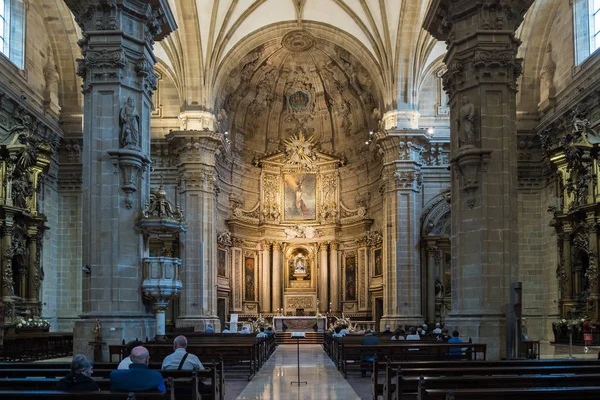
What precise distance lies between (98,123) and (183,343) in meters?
8.22

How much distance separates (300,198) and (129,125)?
73.1 ft

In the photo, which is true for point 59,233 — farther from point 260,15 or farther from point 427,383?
point 427,383

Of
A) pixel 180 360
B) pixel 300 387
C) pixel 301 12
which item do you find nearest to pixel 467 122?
pixel 300 387

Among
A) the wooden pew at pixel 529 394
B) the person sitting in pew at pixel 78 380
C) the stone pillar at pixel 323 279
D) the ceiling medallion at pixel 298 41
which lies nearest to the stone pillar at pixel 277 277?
the stone pillar at pixel 323 279

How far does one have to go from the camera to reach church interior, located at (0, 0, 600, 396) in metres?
16.5

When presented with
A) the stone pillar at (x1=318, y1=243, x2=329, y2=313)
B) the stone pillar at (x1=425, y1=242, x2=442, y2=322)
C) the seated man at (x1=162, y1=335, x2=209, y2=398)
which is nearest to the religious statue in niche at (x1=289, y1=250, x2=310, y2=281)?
the stone pillar at (x1=318, y1=243, x2=329, y2=313)

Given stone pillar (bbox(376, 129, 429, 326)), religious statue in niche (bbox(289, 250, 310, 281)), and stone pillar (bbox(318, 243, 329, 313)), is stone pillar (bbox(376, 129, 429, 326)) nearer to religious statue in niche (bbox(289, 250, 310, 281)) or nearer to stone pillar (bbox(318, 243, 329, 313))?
stone pillar (bbox(318, 243, 329, 313))

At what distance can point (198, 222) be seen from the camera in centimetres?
3052

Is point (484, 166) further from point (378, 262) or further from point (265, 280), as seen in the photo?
point (265, 280)

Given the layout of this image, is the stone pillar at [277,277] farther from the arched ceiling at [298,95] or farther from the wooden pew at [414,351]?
the wooden pew at [414,351]

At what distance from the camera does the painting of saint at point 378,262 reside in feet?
113

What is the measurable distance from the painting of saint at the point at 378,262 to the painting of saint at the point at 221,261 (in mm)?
7079

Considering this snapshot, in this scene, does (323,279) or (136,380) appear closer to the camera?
(136,380)

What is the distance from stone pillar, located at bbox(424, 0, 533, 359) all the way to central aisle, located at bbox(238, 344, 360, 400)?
10.5ft
